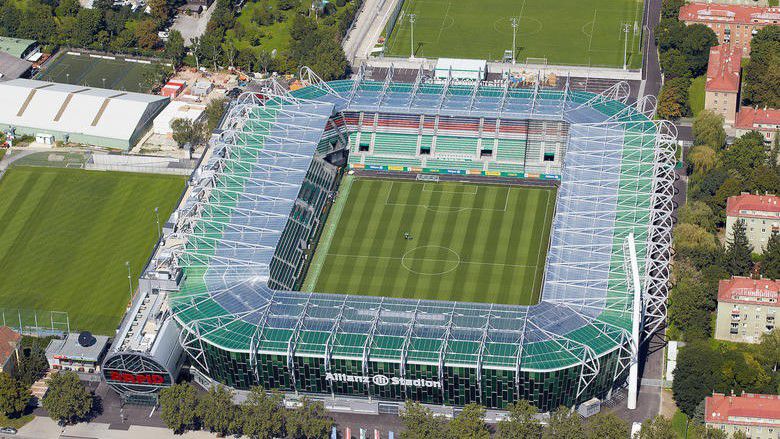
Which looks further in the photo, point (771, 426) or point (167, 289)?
point (167, 289)

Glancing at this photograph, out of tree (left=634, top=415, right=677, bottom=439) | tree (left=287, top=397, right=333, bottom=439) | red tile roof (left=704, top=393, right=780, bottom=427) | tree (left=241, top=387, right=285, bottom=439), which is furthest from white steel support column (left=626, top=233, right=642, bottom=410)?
tree (left=241, top=387, right=285, bottom=439)

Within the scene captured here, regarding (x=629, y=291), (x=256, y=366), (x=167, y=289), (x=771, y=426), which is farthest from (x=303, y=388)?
(x=771, y=426)

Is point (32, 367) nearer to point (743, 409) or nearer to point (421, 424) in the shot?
point (421, 424)

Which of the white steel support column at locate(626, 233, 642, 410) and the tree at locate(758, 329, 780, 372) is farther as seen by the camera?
the tree at locate(758, 329, 780, 372)

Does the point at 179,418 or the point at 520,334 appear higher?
the point at 520,334

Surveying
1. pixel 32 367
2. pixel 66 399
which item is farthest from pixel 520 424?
pixel 32 367

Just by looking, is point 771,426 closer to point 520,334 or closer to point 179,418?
point 520,334

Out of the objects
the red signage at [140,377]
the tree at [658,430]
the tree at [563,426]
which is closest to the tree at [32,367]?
the red signage at [140,377]

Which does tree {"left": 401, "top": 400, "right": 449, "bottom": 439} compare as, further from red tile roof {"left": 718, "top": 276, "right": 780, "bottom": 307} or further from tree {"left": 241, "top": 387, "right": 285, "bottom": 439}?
red tile roof {"left": 718, "top": 276, "right": 780, "bottom": 307}
